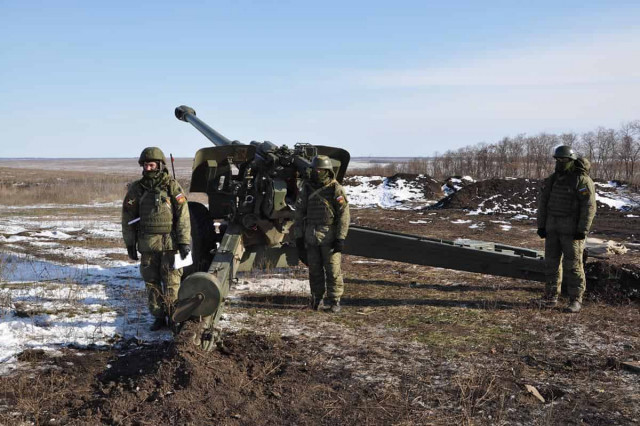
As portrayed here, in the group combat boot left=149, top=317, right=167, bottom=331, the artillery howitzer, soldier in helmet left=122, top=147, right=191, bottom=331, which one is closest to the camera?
soldier in helmet left=122, top=147, right=191, bottom=331

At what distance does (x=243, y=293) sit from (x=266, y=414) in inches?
138

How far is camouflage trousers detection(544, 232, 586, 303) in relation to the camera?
19.3ft

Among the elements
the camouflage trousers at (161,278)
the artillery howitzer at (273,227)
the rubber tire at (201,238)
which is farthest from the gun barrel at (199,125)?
the camouflage trousers at (161,278)

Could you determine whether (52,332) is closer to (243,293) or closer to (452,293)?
(243,293)

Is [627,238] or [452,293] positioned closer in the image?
[452,293]

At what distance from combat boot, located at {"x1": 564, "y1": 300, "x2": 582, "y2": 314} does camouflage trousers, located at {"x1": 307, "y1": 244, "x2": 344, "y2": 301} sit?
2.47m

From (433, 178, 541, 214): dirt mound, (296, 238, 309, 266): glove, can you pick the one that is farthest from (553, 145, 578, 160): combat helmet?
(433, 178, 541, 214): dirt mound

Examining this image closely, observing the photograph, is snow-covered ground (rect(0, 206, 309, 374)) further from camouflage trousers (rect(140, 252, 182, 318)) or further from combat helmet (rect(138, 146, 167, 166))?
combat helmet (rect(138, 146, 167, 166))

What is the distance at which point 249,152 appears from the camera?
22.5 ft

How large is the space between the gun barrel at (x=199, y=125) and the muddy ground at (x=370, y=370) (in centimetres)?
275

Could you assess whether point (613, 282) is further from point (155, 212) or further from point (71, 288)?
point (71, 288)

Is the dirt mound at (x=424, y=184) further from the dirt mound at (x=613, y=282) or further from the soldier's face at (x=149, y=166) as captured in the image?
the soldier's face at (x=149, y=166)

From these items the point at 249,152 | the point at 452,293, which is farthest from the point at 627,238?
the point at 249,152

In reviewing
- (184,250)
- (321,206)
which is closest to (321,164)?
(321,206)
